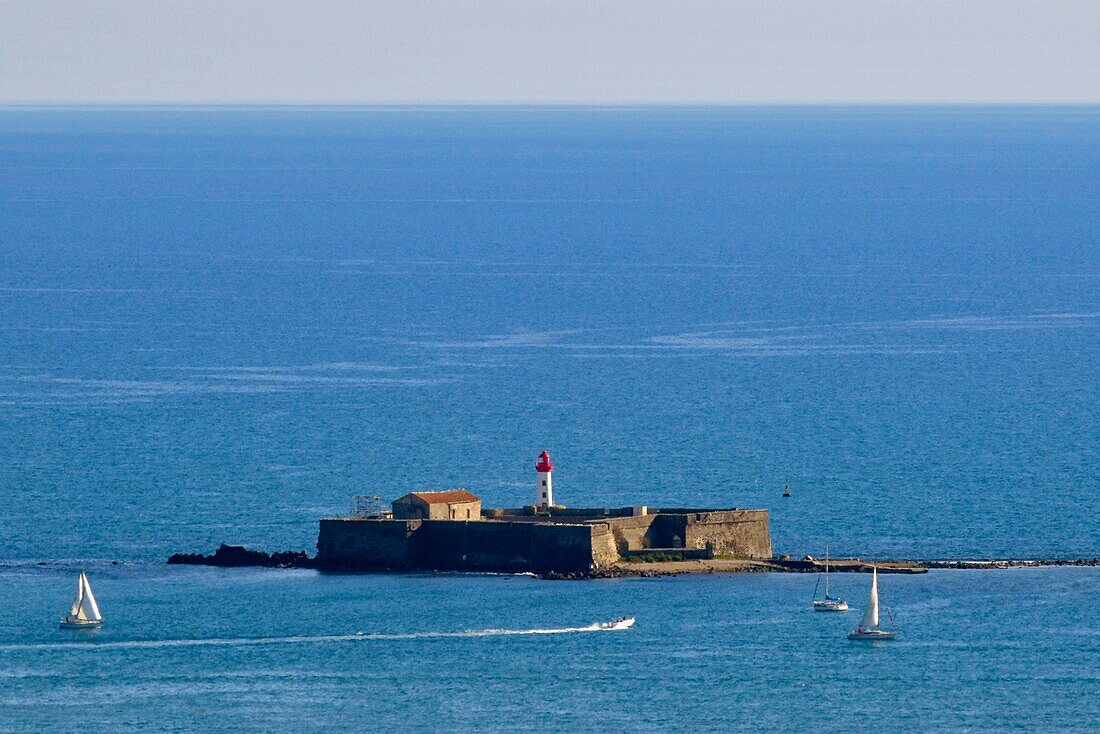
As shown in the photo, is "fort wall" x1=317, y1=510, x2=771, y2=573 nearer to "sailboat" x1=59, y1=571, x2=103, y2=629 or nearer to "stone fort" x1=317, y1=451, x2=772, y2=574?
"stone fort" x1=317, y1=451, x2=772, y2=574

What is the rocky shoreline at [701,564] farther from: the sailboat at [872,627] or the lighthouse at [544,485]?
the sailboat at [872,627]

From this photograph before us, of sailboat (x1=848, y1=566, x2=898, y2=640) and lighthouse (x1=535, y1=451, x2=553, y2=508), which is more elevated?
lighthouse (x1=535, y1=451, x2=553, y2=508)

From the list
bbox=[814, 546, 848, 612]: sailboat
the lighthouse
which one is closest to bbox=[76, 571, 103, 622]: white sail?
the lighthouse

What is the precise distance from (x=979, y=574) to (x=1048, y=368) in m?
54.9

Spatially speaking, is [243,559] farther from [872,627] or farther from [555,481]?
[872,627]

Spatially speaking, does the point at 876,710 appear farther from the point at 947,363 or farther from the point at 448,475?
the point at 947,363

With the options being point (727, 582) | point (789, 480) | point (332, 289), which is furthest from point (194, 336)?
point (727, 582)

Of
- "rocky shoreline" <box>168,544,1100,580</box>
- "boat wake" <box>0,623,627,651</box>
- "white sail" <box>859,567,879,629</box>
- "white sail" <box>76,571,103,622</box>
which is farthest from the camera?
"rocky shoreline" <box>168,544,1100,580</box>

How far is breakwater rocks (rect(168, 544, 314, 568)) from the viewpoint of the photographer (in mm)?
78725

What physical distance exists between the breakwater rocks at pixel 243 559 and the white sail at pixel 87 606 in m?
7.57

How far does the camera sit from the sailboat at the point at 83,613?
71000 mm

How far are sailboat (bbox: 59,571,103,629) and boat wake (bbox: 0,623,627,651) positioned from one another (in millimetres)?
957

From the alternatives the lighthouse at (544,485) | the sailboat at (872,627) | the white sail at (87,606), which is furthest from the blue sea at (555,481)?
the lighthouse at (544,485)

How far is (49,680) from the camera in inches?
2623
